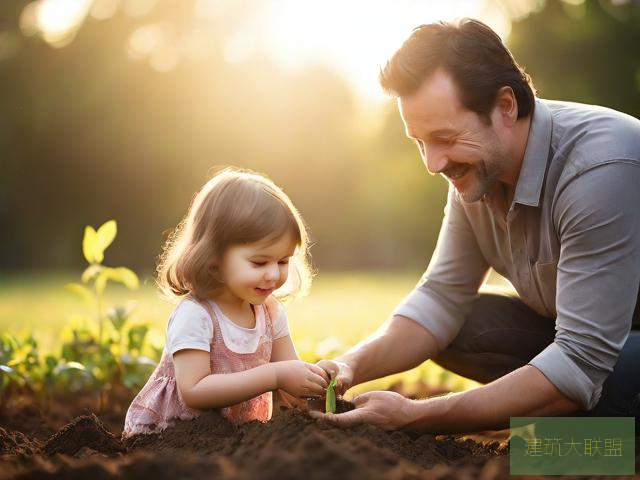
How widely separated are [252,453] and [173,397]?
94 centimetres

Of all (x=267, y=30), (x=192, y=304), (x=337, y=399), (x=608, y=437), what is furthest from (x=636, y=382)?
(x=267, y=30)

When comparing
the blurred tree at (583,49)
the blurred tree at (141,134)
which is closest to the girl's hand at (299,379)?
the blurred tree at (583,49)

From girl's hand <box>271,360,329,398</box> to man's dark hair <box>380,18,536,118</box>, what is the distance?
4.31 ft

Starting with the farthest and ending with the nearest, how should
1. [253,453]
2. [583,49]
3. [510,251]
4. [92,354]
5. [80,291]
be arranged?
1. [583,49]
2. [92,354]
3. [80,291]
4. [510,251]
5. [253,453]

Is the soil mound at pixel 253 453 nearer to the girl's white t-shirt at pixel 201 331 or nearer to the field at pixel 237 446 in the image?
the field at pixel 237 446

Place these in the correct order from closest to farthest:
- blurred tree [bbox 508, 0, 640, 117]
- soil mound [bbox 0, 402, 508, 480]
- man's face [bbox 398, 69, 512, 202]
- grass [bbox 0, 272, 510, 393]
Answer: soil mound [bbox 0, 402, 508, 480] → man's face [bbox 398, 69, 512, 202] → grass [bbox 0, 272, 510, 393] → blurred tree [bbox 508, 0, 640, 117]

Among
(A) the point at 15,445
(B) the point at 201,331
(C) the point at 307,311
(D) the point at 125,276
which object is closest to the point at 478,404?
(B) the point at 201,331

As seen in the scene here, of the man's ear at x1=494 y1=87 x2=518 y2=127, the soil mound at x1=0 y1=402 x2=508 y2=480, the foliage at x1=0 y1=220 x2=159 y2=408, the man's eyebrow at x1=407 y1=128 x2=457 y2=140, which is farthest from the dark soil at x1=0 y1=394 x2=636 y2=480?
the man's ear at x1=494 y1=87 x2=518 y2=127

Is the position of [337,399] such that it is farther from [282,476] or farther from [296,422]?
[282,476]

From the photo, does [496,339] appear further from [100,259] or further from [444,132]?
[100,259]

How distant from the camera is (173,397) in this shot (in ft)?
10.6

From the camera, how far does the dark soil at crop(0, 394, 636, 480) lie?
1945mm

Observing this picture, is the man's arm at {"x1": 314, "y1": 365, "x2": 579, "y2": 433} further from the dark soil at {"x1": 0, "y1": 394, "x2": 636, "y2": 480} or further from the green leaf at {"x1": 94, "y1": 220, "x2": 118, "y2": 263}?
the green leaf at {"x1": 94, "y1": 220, "x2": 118, "y2": 263}

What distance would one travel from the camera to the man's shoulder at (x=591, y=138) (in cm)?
321
